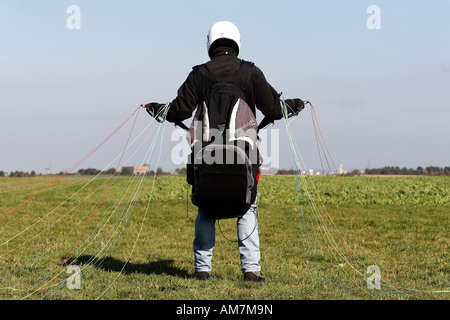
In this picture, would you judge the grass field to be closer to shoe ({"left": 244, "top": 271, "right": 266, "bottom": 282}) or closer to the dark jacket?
shoe ({"left": 244, "top": 271, "right": 266, "bottom": 282})

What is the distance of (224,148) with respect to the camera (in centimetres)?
493

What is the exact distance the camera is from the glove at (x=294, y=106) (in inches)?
237

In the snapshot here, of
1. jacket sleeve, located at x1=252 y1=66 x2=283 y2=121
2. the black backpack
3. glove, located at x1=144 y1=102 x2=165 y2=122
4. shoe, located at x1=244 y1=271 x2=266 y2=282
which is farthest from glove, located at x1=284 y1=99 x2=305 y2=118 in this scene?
shoe, located at x1=244 y1=271 x2=266 y2=282

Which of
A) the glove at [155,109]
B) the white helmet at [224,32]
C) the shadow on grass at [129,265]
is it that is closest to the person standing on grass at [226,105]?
the white helmet at [224,32]

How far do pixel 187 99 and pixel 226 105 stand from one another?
555 mm

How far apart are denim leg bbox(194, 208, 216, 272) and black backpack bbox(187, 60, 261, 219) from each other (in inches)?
17.5

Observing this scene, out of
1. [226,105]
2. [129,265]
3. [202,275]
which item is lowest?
[129,265]

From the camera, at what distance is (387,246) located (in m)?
10.4

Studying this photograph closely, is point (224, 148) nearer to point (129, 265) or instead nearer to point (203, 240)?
point (203, 240)

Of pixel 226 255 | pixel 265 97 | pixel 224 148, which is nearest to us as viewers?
pixel 224 148

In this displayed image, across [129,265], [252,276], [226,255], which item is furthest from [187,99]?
[226,255]

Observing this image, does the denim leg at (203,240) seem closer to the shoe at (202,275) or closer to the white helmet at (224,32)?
the shoe at (202,275)

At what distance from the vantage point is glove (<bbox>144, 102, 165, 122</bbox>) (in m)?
5.97
